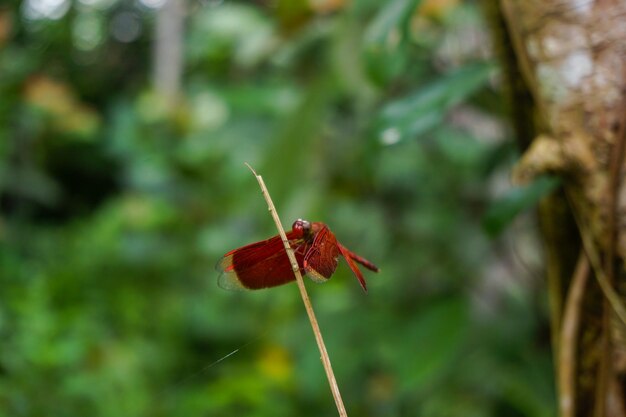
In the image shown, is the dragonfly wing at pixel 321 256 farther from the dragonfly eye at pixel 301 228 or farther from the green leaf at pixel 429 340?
the green leaf at pixel 429 340

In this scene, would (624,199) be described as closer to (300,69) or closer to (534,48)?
(534,48)

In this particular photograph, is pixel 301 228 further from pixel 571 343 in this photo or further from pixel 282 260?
pixel 571 343

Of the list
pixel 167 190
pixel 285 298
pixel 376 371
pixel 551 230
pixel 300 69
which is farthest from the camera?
pixel 167 190

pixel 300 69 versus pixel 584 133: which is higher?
pixel 300 69

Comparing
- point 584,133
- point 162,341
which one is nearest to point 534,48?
point 584,133

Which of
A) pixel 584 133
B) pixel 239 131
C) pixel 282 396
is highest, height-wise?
pixel 239 131
